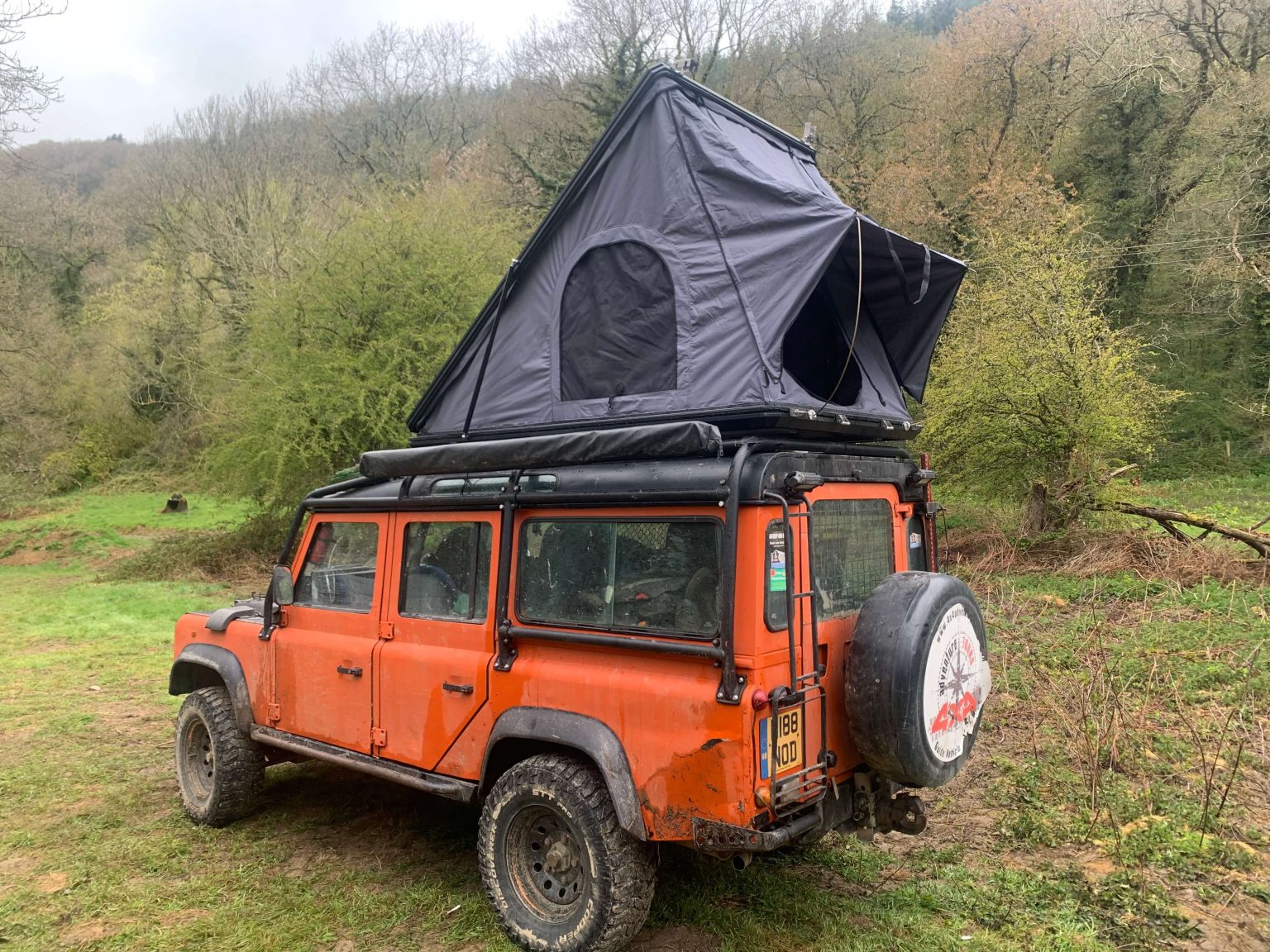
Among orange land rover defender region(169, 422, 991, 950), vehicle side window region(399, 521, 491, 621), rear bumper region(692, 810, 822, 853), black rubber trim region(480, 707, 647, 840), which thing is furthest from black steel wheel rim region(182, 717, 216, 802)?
rear bumper region(692, 810, 822, 853)

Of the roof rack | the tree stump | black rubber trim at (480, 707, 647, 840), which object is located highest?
the roof rack

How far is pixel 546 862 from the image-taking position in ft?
11.7

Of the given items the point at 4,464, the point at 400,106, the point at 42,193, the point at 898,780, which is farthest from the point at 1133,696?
the point at 400,106

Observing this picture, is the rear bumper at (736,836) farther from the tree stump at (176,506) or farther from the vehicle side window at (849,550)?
the tree stump at (176,506)

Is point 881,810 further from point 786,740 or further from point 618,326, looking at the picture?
point 618,326

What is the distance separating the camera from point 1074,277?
1313 cm

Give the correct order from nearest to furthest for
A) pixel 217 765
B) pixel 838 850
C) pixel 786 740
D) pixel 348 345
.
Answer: pixel 786 740, pixel 838 850, pixel 217 765, pixel 348 345

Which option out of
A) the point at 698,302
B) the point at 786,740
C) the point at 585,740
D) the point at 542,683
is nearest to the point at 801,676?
the point at 786,740

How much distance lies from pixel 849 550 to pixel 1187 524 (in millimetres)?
10683

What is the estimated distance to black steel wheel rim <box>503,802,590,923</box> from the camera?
11.4 ft

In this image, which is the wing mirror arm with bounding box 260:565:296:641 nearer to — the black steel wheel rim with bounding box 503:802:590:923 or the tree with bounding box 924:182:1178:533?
the black steel wheel rim with bounding box 503:802:590:923

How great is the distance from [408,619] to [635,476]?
5.12ft

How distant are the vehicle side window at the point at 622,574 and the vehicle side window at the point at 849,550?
20.5 inches

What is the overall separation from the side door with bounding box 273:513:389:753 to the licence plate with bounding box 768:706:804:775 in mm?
2268
